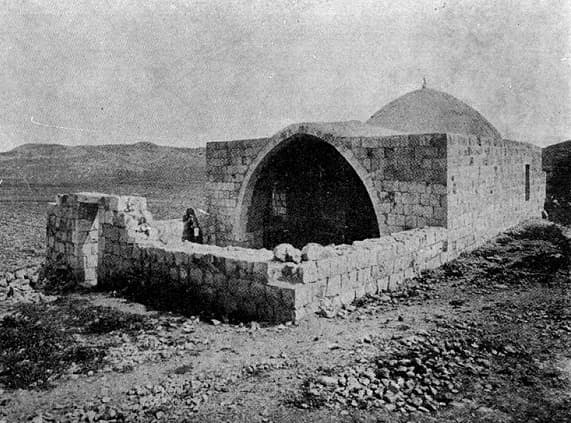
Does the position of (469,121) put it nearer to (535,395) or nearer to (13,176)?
(535,395)

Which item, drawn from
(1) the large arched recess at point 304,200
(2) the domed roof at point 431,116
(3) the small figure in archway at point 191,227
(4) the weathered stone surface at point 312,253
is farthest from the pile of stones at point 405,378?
(2) the domed roof at point 431,116

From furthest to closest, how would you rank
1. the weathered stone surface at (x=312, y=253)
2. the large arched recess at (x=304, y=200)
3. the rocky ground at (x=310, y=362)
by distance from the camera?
the large arched recess at (x=304, y=200) → the weathered stone surface at (x=312, y=253) → the rocky ground at (x=310, y=362)

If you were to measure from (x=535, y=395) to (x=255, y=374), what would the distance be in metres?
2.27

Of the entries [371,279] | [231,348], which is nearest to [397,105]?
[371,279]

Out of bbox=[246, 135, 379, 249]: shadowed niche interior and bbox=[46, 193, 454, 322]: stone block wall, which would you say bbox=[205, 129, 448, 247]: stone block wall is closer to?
bbox=[246, 135, 379, 249]: shadowed niche interior

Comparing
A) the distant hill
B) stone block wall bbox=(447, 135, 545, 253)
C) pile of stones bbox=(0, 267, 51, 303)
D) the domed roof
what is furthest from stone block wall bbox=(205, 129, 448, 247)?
the distant hill

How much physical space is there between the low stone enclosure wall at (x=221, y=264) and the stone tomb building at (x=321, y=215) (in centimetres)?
2

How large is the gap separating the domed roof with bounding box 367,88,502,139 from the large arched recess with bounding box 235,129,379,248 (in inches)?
150

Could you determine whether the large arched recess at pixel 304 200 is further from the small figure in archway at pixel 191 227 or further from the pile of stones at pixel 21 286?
the pile of stones at pixel 21 286

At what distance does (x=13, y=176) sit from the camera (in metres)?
42.3

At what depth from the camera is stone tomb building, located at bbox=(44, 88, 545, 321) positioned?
6.21 meters

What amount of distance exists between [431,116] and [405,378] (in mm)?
13385

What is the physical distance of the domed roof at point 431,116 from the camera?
1560 cm

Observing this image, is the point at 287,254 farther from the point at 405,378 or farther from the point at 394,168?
the point at 394,168
